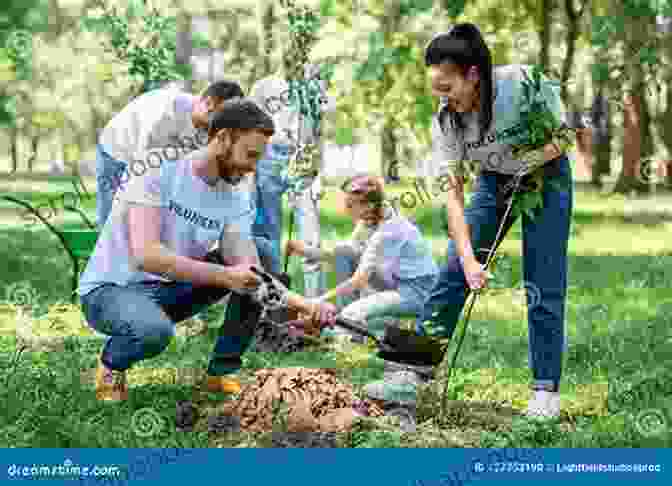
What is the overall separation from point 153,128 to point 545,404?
2975mm

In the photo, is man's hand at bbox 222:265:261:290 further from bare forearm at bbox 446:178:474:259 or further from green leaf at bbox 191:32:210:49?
green leaf at bbox 191:32:210:49

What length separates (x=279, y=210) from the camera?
8031 millimetres

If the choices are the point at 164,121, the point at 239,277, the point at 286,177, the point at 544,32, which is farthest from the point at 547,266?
the point at 544,32

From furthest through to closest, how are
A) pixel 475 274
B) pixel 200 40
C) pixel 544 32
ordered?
pixel 200 40, pixel 544 32, pixel 475 274

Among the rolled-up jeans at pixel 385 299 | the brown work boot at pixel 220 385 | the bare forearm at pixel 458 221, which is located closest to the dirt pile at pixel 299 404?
the brown work boot at pixel 220 385

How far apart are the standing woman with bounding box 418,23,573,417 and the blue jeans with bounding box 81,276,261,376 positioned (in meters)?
1.10

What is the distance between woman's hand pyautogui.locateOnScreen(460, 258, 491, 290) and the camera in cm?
489

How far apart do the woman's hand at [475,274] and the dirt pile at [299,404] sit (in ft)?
2.27

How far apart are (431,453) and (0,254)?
8.88 m

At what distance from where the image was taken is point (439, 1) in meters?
17.9

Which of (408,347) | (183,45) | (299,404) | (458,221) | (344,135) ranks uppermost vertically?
(458,221)

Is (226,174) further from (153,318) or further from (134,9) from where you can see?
(134,9)

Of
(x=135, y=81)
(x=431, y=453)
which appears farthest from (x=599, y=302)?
(x=431, y=453)

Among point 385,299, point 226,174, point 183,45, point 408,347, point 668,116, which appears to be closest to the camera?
point 226,174
